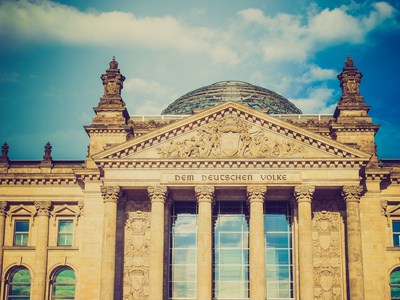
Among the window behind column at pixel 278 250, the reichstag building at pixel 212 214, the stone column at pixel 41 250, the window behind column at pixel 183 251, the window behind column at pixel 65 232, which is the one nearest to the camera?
the reichstag building at pixel 212 214

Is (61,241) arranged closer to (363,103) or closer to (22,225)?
(22,225)

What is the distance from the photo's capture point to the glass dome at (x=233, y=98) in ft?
215

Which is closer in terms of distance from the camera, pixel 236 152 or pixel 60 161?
pixel 236 152

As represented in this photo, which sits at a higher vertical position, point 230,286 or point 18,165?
point 18,165

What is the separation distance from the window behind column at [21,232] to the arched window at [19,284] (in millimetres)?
2367

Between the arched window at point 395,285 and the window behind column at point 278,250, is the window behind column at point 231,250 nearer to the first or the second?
the window behind column at point 278,250

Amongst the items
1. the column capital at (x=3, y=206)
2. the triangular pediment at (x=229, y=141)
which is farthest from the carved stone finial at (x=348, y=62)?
the column capital at (x=3, y=206)

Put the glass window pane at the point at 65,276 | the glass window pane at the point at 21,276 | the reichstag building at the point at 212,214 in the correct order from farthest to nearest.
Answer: the glass window pane at the point at 21,276 → the glass window pane at the point at 65,276 → the reichstag building at the point at 212,214

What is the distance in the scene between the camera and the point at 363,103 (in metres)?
54.5

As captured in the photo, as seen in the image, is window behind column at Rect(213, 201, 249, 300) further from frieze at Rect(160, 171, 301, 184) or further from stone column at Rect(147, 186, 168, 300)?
stone column at Rect(147, 186, 168, 300)

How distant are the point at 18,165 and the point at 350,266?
3071 cm

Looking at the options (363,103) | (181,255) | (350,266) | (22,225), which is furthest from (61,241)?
(363,103)

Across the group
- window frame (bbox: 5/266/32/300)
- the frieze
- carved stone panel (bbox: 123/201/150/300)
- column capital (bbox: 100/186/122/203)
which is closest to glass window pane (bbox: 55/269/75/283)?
window frame (bbox: 5/266/32/300)

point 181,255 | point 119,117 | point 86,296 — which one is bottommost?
point 86,296
